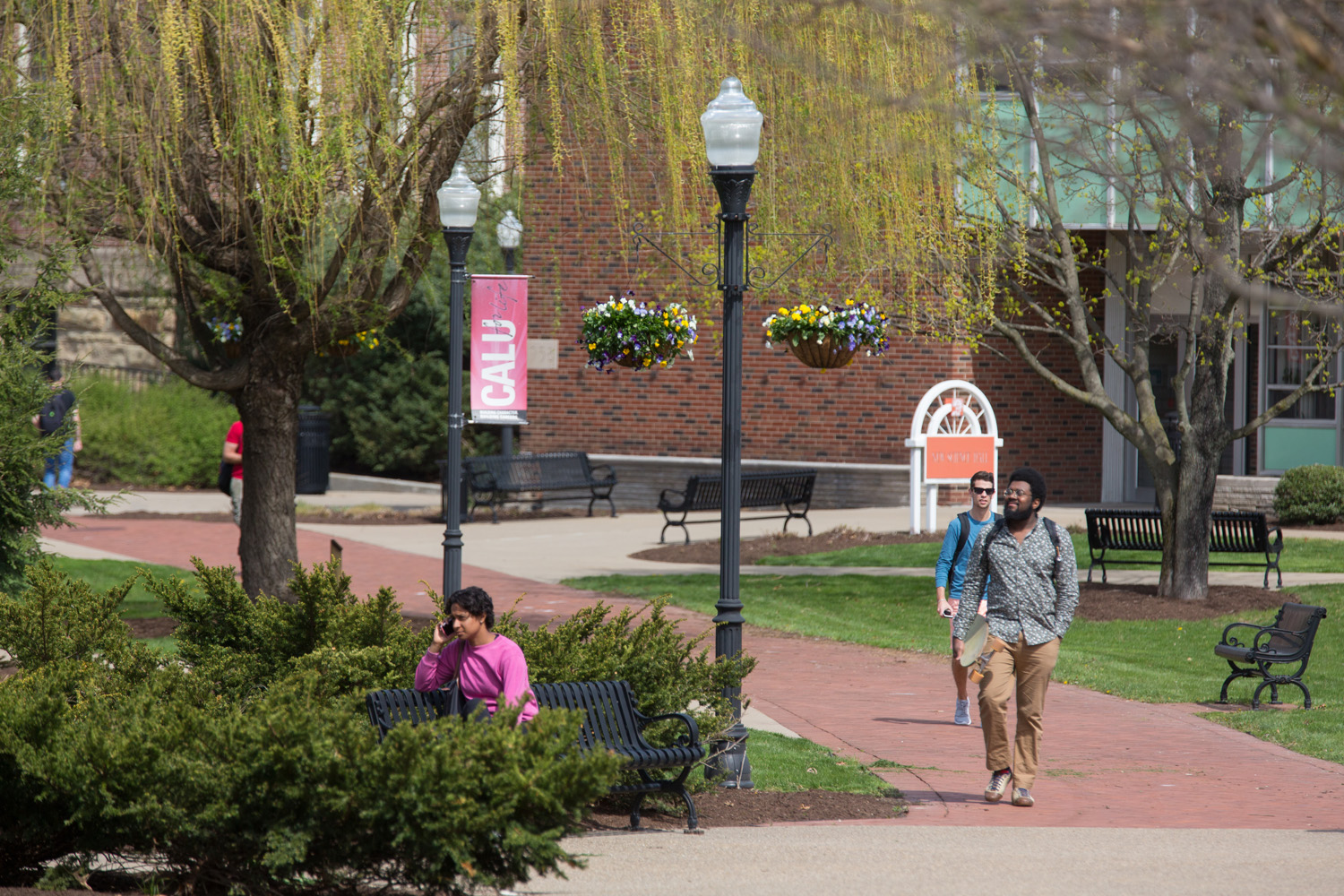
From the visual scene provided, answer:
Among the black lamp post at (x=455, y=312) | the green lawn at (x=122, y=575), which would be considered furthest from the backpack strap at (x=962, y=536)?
the green lawn at (x=122, y=575)

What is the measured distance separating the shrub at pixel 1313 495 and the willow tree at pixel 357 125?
10.4 m

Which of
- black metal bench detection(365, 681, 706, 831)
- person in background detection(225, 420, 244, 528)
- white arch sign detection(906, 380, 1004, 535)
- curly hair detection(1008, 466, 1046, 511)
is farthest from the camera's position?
white arch sign detection(906, 380, 1004, 535)

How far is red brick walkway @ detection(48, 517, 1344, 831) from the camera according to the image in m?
7.41

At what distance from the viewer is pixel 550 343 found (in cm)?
2497

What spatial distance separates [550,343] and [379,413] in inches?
148

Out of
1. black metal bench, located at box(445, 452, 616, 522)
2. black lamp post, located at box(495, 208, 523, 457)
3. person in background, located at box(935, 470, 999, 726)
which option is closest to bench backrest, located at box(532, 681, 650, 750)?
→ person in background, located at box(935, 470, 999, 726)

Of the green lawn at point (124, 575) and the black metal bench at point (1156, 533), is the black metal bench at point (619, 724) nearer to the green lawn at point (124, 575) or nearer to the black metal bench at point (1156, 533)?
the green lawn at point (124, 575)

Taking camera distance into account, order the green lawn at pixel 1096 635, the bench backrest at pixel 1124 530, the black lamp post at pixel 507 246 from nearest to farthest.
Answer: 1. the green lawn at pixel 1096 635
2. the bench backrest at pixel 1124 530
3. the black lamp post at pixel 507 246

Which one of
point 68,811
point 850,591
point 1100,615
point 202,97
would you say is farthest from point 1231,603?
point 68,811

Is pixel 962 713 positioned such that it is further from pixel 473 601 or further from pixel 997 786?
pixel 473 601

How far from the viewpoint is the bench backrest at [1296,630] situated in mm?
10305

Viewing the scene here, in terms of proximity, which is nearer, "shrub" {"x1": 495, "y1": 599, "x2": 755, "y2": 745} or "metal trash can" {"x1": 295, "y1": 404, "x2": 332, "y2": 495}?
"shrub" {"x1": 495, "y1": 599, "x2": 755, "y2": 745}

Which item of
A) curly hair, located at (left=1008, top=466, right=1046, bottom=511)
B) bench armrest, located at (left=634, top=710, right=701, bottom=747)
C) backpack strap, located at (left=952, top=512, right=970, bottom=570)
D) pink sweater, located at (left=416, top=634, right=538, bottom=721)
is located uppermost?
curly hair, located at (left=1008, top=466, right=1046, bottom=511)

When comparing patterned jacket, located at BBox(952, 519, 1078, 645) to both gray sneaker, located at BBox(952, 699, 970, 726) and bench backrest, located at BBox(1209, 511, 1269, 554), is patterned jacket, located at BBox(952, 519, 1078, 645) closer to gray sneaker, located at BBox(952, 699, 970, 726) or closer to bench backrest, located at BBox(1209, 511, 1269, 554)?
gray sneaker, located at BBox(952, 699, 970, 726)
